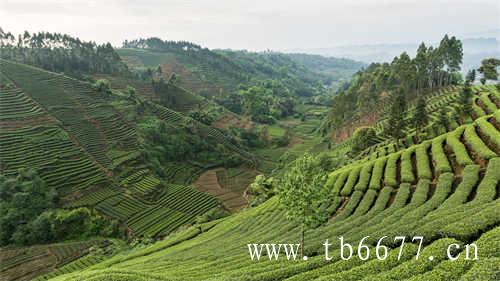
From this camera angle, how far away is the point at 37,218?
172 ft

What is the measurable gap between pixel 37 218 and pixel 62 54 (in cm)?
9005

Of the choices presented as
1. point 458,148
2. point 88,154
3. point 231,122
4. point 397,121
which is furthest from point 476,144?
point 231,122

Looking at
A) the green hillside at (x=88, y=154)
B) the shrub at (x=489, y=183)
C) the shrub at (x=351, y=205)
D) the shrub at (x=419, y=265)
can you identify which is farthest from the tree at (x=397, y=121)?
the green hillside at (x=88, y=154)

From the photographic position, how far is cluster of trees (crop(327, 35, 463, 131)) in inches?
2667

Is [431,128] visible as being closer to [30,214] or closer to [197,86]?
[30,214]

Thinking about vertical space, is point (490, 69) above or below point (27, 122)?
above

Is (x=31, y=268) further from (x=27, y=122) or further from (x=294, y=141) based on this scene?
(x=294, y=141)

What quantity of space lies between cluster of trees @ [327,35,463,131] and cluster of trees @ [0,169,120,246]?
62.1 metres

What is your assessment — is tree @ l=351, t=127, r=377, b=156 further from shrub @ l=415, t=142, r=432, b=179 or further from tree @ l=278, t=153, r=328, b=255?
tree @ l=278, t=153, r=328, b=255

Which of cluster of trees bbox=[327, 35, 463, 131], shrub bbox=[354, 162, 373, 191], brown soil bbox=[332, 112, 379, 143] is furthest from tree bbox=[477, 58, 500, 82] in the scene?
shrub bbox=[354, 162, 373, 191]

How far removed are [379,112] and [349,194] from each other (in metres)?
55.4

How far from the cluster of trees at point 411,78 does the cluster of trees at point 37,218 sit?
62112 millimetres

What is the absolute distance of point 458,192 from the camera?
930 inches

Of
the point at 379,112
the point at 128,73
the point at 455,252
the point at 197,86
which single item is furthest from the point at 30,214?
the point at 197,86
